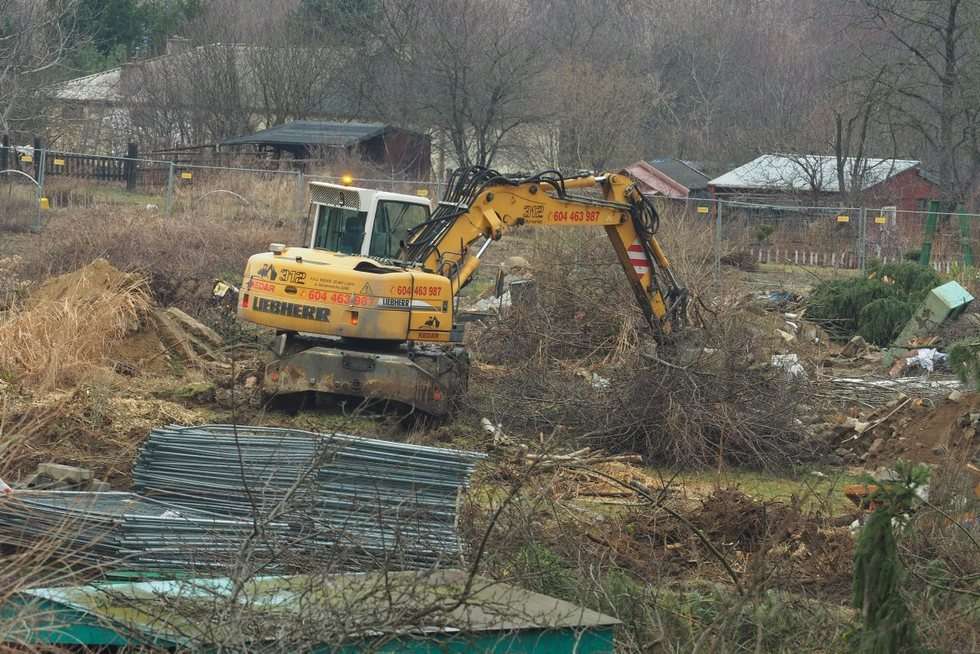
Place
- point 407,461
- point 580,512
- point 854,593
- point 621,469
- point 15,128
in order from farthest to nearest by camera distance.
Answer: point 15,128 → point 621,469 → point 580,512 → point 407,461 → point 854,593

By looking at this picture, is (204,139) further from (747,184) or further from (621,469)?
(621,469)

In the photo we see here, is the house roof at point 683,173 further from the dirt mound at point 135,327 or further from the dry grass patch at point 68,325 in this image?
the dry grass patch at point 68,325

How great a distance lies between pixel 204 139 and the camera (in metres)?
49.9

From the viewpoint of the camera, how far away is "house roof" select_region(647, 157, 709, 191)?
47062 mm

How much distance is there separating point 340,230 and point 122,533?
7.65 meters

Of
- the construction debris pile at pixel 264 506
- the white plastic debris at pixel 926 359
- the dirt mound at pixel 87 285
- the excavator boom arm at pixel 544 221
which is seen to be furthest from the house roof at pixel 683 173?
the construction debris pile at pixel 264 506

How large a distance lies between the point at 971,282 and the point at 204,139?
33.4m


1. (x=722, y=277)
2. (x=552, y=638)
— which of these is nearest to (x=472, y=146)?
(x=722, y=277)

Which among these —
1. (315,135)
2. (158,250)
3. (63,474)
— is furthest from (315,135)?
(63,474)

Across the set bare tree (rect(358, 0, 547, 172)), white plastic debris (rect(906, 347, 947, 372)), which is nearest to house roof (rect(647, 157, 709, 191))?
bare tree (rect(358, 0, 547, 172))

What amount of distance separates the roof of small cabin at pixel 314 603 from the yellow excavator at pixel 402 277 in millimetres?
6678

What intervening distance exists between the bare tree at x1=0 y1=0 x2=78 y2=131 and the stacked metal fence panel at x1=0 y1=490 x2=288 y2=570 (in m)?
32.3

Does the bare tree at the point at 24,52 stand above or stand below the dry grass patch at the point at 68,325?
above

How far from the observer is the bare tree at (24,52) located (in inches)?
1507
